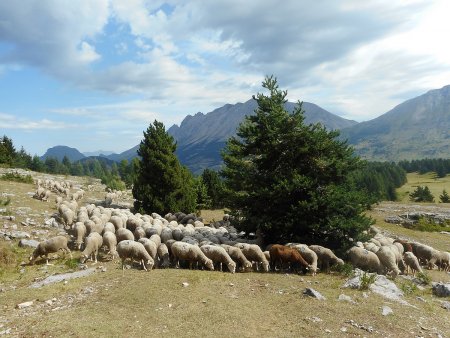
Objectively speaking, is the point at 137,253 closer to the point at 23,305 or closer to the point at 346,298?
the point at 23,305

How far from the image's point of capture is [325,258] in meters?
19.1

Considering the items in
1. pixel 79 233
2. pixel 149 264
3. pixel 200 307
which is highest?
pixel 79 233

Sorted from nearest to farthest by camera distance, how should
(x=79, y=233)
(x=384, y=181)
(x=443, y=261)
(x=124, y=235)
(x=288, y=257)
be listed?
(x=288, y=257) → (x=124, y=235) → (x=79, y=233) → (x=443, y=261) → (x=384, y=181)

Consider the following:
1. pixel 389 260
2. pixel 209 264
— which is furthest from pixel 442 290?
pixel 209 264

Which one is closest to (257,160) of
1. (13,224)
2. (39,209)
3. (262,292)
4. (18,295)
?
(262,292)

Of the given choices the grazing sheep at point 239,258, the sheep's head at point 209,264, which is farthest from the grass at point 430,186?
the sheep's head at point 209,264

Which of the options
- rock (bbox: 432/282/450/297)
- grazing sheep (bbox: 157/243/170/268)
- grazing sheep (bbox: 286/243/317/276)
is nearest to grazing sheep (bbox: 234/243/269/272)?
grazing sheep (bbox: 286/243/317/276)

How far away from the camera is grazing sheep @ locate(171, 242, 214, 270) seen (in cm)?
1800

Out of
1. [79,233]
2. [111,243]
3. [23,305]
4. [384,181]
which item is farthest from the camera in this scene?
[384,181]

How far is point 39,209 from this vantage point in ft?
107

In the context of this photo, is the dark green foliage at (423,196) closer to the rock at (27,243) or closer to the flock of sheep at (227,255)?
the flock of sheep at (227,255)

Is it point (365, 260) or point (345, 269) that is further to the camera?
point (365, 260)

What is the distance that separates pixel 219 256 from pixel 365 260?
799cm

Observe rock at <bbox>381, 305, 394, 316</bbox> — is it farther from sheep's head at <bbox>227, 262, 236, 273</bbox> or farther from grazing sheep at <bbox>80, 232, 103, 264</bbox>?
grazing sheep at <bbox>80, 232, 103, 264</bbox>
